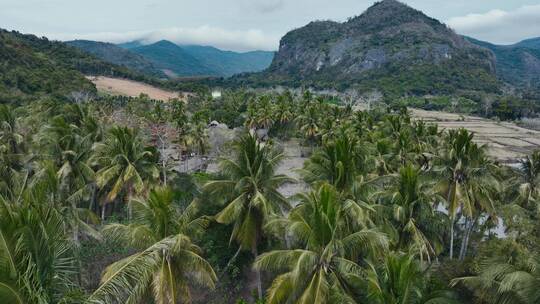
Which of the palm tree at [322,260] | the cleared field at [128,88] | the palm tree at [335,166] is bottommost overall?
the cleared field at [128,88]

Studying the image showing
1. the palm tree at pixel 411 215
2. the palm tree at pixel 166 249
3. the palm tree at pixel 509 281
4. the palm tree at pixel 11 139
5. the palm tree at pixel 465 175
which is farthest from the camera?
the palm tree at pixel 11 139

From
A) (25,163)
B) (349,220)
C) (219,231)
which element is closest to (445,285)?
(349,220)

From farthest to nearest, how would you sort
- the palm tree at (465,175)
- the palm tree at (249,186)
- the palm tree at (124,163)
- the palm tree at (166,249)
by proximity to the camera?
the palm tree at (124,163), the palm tree at (465,175), the palm tree at (249,186), the palm tree at (166,249)

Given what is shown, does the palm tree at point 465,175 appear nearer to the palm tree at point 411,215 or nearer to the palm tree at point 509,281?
the palm tree at point 411,215

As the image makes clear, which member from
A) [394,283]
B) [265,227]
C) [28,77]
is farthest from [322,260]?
[28,77]

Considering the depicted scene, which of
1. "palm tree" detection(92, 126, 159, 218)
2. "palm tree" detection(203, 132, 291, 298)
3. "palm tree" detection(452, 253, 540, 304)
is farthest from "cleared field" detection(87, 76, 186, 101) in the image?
"palm tree" detection(452, 253, 540, 304)

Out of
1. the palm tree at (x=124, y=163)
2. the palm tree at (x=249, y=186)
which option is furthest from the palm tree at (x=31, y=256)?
the palm tree at (x=124, y=163)

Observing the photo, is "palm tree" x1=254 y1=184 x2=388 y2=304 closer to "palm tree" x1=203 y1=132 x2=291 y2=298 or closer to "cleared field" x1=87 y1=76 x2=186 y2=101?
"palm tree" x1=203 y1=132 x2=291 y2=298
